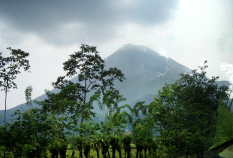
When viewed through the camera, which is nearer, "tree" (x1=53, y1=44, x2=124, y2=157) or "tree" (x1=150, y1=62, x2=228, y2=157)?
"tree" (x1=150, y1=62, x2=228, y2=157)

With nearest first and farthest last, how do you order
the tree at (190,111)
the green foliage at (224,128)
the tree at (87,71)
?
1. the green foliage at (224,128)
2. the tree at (190,111)
3. the tree at (87,71)

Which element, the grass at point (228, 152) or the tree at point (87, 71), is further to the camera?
the tree at point (87, 71)

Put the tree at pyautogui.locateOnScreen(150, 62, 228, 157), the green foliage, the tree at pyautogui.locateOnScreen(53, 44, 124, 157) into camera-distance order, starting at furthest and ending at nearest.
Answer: the tree at pyautogui.locateOnScreen(53, 44, 124, 157)
the tree at pyautogui.locateOnScreen(150, 62, 228, 157)
the green foliage

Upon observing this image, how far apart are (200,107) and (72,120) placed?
1810cm

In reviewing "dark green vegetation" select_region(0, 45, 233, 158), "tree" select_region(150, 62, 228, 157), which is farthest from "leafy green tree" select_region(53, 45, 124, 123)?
"tree" select_region(150, 62, 228, 157)

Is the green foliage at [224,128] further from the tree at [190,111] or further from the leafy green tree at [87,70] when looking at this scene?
the leafy green tree at [87,70]

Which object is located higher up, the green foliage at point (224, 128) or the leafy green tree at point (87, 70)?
the leafy green tree at point (87, 70)

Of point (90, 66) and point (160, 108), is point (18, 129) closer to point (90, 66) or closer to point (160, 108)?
point (90, 66)

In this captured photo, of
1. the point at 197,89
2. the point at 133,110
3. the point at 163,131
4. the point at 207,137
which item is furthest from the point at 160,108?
the point at 197,89

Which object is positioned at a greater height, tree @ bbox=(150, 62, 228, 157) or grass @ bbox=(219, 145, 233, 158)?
tree @ bbox=(150, 62, 228, 157)

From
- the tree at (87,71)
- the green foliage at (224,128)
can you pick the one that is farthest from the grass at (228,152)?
the tree at (87,71)

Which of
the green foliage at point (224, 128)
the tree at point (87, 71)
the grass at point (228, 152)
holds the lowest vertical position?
the grass at point (228, 152)

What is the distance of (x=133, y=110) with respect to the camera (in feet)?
93.5

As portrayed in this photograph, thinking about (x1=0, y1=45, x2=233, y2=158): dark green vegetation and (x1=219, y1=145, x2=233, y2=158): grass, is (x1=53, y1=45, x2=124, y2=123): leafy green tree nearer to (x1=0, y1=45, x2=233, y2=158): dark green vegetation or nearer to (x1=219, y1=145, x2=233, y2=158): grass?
(x1=0, y1=45, x2=233, y2=158): dark green vegetation
